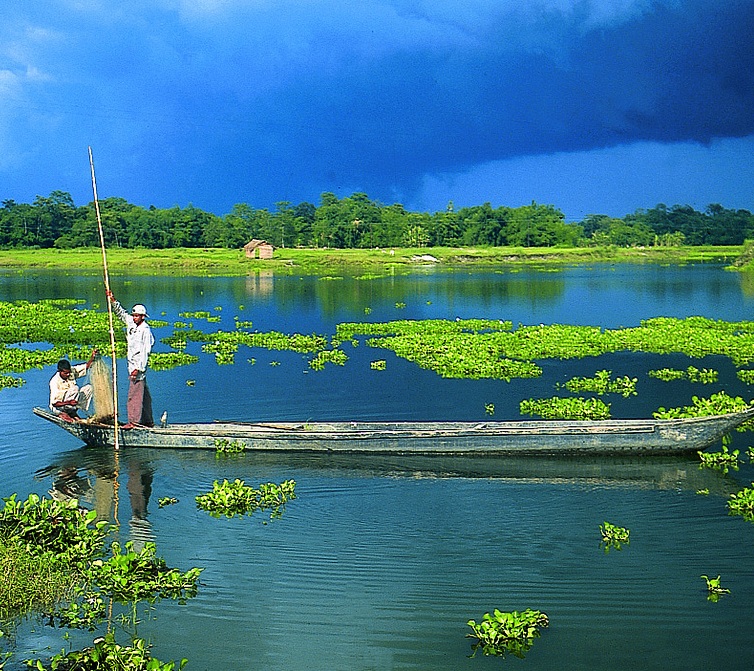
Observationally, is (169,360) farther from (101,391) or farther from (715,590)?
(715,590)

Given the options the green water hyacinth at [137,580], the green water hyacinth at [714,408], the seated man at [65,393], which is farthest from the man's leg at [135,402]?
the green water hyacinth at [714,408]

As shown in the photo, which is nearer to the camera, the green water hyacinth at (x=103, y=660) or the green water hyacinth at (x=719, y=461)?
the green water hyacinth at (x=103, y=660)

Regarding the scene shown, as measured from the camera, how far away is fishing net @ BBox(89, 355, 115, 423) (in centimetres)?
1455

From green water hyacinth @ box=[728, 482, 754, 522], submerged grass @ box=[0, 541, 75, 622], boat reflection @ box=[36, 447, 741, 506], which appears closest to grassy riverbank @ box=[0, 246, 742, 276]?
boat reflection @ box=[36, 447, 741, 506]

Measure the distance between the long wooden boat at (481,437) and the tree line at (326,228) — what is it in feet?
305

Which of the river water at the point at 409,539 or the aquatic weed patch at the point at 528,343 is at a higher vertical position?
the aquatic weed patch at the point at 528,343

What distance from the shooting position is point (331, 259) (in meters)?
91.3

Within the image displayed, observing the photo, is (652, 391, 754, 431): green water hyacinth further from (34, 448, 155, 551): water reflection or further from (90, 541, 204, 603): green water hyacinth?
(90, 541, 204, 603): green water hyacinth

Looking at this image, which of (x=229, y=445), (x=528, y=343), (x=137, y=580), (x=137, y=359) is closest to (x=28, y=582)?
(x=137, y=580)

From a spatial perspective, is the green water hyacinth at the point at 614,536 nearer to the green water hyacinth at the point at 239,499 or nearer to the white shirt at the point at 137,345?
the green water hyacinth at the point at 239,499

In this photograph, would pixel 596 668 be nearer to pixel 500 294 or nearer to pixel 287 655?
pixel 287 655

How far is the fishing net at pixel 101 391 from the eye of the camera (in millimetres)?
14547

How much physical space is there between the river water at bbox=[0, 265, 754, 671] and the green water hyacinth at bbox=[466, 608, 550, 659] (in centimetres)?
14

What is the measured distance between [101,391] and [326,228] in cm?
10038
